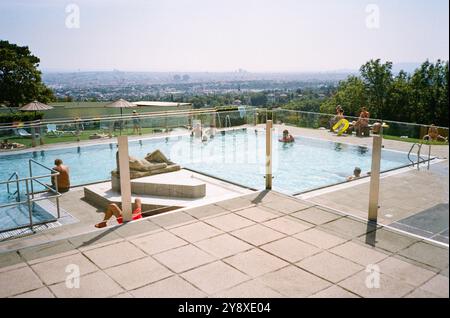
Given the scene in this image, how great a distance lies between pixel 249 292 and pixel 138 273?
1.17m

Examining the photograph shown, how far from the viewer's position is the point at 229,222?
5.45m

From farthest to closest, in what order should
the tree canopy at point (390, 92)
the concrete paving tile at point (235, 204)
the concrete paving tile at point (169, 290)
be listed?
the tree canopy at point (390, 92)
the concrete paving tile at point (235, 204)
the concrete paving tile at point (169, 290)

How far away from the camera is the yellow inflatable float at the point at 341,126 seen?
32.0 ft

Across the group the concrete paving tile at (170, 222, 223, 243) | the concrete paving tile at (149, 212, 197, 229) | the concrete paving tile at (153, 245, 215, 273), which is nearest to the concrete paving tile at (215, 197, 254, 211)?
the concrete paving tile at (149, 212, 197, 229)

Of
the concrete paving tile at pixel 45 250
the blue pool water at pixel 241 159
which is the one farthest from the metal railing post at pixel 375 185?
the concrete paving tile at pixel 45 250

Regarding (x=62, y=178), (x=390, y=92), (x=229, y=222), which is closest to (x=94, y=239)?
(x=229, y=222)

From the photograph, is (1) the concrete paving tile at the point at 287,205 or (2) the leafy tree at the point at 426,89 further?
(2) the leafy tree at the point at 426,89

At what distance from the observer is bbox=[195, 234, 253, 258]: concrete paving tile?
4.47 meters

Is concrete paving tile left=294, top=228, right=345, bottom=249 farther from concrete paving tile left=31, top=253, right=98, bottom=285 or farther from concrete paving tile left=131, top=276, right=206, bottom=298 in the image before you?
concrete paving tile left=31, top=253, right=98, bottom=285

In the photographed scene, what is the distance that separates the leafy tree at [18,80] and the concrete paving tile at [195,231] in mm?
30849

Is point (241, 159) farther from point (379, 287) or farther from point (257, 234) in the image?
point (379, 287)

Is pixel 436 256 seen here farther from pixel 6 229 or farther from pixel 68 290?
pixel 6 229

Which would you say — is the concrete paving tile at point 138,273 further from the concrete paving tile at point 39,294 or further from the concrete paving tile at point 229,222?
the concrete paving tile at point 229,222
